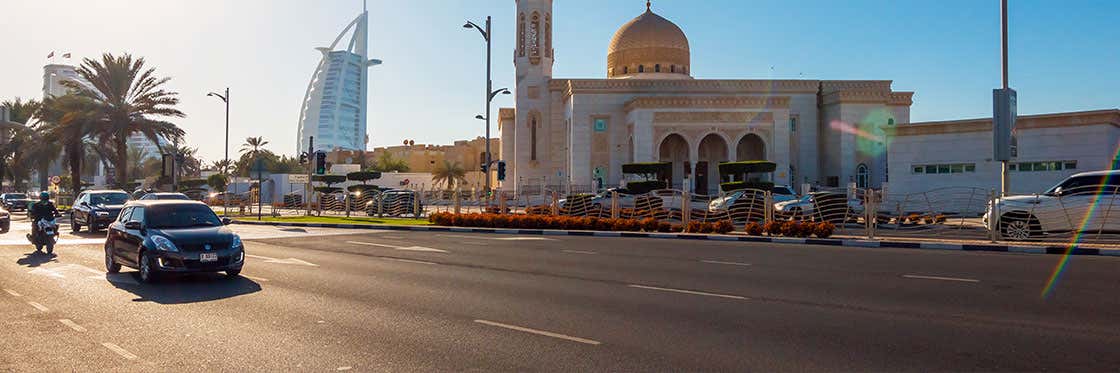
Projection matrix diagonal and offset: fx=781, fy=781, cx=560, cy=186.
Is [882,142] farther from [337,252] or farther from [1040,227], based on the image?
[337,252]

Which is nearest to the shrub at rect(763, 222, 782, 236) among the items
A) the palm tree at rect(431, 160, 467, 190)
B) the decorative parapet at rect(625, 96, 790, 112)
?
the decorative parapet at rect(625, 96, 790, 112)

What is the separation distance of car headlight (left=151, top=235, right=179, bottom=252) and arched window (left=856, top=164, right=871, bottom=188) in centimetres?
5351

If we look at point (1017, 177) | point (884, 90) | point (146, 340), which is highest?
point (884, 90)

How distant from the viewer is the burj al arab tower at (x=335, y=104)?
534ft

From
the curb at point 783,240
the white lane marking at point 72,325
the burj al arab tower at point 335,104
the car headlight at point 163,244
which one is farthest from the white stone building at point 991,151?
the burj al arab tower at point 335,104

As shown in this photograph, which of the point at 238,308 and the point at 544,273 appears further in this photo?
the point at 544,273

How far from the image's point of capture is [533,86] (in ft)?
202

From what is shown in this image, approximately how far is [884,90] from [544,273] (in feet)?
174

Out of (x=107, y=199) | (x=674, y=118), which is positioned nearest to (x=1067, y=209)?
(x=107, y=199)

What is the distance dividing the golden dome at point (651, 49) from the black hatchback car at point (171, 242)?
170 feet

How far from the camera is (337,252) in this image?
1645 centimetres

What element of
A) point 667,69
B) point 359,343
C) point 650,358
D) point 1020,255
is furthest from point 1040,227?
point 667,69

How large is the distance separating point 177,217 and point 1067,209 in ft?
57.1

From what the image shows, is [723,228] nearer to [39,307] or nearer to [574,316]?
[574,316]
